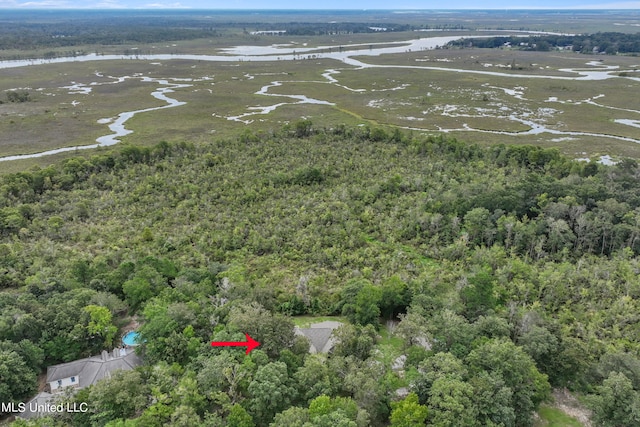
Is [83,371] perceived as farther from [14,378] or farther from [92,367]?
[14,378]

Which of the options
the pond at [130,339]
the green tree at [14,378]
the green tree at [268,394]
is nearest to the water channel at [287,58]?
the pond at [130,339]

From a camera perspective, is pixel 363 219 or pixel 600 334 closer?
pixel 600 334

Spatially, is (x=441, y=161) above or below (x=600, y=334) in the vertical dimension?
above

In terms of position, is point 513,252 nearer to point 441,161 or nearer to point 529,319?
point 529,319

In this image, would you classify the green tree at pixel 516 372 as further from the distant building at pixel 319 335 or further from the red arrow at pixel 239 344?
the red arrow at pixel 239 344

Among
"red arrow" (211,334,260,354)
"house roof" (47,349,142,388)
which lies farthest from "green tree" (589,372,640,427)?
"house roof" (47,349,142,388)

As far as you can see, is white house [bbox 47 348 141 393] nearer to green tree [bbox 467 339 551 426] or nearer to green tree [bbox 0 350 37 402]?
green tree [bbox 0 350 37 402]

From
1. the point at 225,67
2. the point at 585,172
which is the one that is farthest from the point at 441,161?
the point at 225,67
